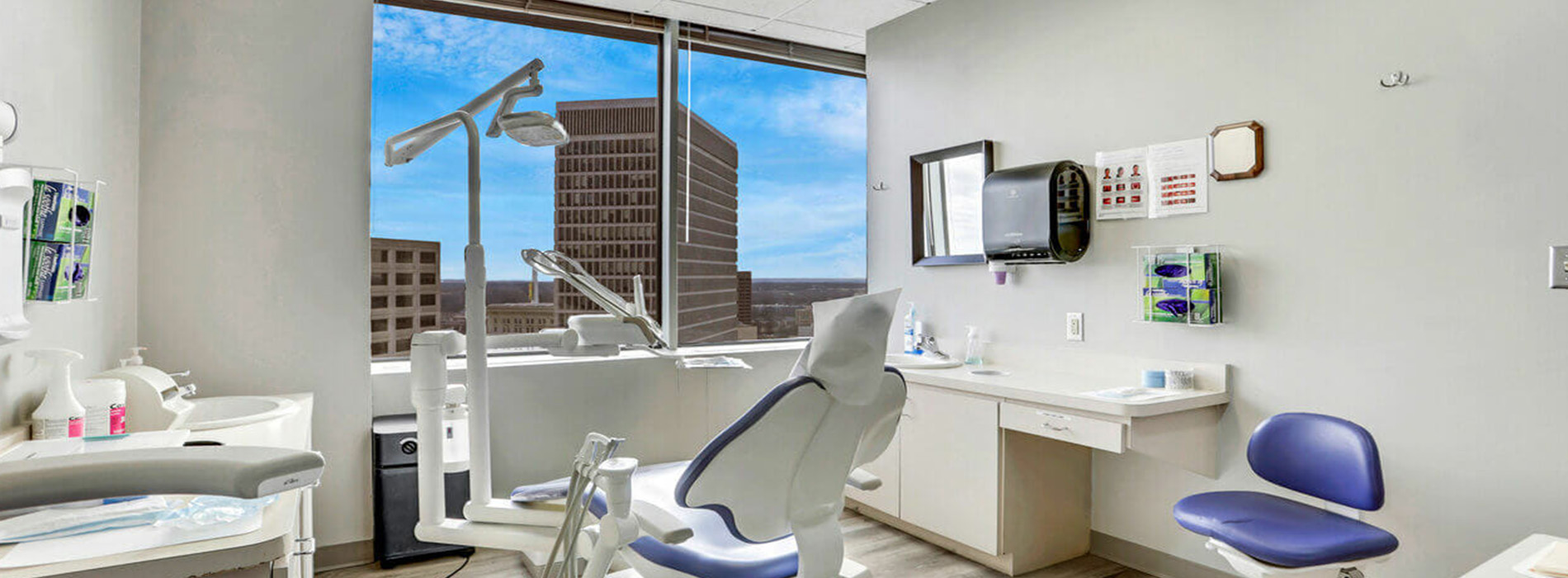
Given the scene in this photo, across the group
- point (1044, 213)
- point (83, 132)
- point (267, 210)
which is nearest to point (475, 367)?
point (83, 132)

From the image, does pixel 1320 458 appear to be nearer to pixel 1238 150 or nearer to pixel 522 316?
pixel 1238 150

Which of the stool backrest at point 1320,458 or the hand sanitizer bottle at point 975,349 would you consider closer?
the stool backrest at point 1320,458

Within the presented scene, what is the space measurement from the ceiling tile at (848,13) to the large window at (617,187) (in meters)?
0.47

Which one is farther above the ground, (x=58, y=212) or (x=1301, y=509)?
(x=58, y=212)

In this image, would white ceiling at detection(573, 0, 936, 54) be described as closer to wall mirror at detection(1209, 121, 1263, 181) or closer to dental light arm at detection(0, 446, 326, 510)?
wall mirror at detection(1209, 121, 1263, 181)

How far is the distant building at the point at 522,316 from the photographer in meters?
3.51

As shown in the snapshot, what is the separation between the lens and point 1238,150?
2482 mm

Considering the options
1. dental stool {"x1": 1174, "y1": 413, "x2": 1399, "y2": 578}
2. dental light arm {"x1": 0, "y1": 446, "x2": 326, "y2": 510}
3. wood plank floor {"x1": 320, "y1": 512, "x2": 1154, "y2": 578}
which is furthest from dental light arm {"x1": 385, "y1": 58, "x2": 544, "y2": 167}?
dental stool {"x1": 1174, "y1": 413, "x2": 1399, "y2": 578}

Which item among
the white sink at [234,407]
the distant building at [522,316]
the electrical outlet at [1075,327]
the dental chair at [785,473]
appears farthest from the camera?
the distant building at [522,316]

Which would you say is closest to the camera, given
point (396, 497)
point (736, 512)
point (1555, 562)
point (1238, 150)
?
point (1555, 562)

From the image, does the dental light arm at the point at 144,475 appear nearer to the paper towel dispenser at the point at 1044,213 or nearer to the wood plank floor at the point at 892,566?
the wood plank floor at the point at 892,566

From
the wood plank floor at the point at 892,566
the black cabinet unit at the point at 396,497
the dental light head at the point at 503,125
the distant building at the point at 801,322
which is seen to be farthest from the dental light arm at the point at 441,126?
the distant building at the point at 801,322

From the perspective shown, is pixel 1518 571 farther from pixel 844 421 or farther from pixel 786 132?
pixel 786 132

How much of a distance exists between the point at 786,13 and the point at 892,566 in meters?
2.56
